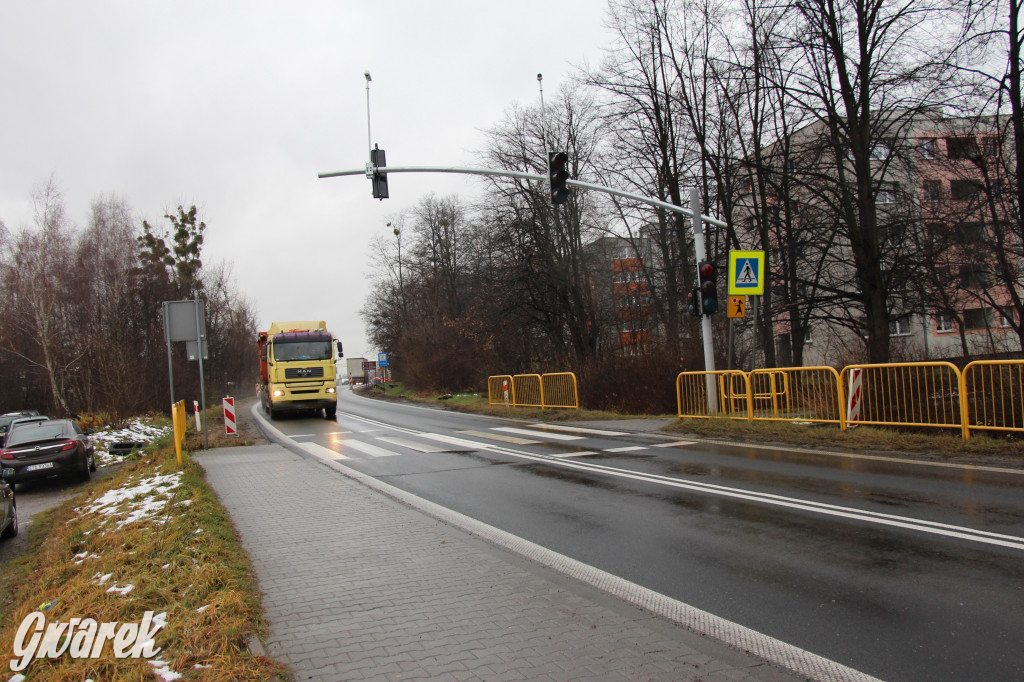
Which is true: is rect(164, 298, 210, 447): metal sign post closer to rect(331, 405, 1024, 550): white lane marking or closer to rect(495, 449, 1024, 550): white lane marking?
rect(331, 405, 1024, 550): white lane marking

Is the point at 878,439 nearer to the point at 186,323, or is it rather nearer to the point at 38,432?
the point at 186,323

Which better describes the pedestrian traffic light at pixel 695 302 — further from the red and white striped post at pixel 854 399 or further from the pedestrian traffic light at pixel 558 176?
the pedestrian traffic light at pixel 558 176

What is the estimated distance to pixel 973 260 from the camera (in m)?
17.6

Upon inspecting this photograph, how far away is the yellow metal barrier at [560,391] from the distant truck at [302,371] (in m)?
7.82

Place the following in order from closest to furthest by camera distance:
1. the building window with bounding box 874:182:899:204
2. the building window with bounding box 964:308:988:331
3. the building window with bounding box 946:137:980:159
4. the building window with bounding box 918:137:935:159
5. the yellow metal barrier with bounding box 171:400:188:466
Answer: the yellow metal barrier with bounding box 171:400:188:466 → the building window with bounding box 946:137:980:159 → the building window with bounding box 918:137:935:159 → the building window with bounding box 874:182:899:204 → the building window with bounding box 964:308:988:331

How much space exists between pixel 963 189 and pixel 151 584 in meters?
19.3

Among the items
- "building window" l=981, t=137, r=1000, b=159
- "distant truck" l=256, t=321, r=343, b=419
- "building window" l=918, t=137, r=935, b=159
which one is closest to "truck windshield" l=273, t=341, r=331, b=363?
"distant truck" l=256, t=321, r=343, b=419

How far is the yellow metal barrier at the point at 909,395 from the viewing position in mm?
10977

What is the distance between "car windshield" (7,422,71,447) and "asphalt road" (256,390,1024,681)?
7.00m

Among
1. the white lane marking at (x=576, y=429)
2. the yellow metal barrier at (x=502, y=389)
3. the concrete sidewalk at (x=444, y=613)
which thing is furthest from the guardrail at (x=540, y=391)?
the concrete sidewalk at (x=444, y=613)

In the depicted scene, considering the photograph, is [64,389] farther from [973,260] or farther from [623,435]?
[973,260]

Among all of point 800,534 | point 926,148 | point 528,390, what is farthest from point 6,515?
point 926,148

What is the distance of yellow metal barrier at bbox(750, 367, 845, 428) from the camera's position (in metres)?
13.1

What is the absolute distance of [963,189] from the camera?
1720 centimetres
